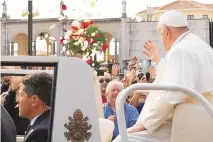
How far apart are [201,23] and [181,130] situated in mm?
55089

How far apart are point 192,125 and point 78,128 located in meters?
1.04

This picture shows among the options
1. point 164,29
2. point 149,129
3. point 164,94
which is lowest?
point 149,129

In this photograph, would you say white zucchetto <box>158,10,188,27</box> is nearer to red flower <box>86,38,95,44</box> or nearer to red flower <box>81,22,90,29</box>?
red flower <box>81,22,90,29</box>

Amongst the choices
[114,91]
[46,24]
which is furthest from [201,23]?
[114,91]

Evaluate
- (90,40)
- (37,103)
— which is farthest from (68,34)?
(37,103)

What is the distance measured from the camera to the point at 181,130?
10.9 feet

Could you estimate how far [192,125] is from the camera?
3.22 meters

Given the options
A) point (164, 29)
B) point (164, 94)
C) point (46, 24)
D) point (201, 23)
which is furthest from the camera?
point (46, 24)

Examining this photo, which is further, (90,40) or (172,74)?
(90,40)

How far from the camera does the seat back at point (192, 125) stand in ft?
10.5

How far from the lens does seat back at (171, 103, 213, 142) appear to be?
319 centimetres

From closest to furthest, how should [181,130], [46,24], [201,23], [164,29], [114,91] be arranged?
1. [181,130]
2. [164,29]
3. [114,91]
4. [201,23]
5. [46,24]

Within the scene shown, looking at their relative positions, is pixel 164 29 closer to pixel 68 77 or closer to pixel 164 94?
pixel 164 94

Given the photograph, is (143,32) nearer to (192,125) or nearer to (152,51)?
(152,51)
